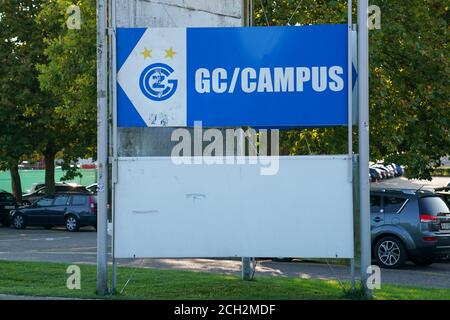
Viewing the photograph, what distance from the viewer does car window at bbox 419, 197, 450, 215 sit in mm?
16812

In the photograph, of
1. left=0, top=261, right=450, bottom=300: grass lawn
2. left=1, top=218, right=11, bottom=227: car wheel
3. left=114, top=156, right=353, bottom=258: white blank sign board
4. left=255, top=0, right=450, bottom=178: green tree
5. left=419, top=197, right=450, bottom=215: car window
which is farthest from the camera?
left=1, top=218, right=11, bottom=227: car wheel

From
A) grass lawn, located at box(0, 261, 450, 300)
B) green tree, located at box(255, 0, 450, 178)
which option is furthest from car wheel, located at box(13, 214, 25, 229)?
grass lawn, located at box(0, 261, 450, 300)

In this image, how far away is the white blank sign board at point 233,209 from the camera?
10266 millimetres

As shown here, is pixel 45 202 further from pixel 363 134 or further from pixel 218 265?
pixel 363 134

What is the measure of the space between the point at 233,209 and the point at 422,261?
849cm

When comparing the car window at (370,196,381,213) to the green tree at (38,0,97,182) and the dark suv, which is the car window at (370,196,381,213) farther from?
the green tree at (38,0,97,182)

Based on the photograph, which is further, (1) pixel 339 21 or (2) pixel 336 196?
(1) pixel 339 21

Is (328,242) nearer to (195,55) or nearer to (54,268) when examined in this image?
(195,55)

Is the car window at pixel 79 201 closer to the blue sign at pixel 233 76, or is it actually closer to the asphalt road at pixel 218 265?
the asphalt road at pixel 218 265

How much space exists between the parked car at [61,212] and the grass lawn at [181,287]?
49.3 feet

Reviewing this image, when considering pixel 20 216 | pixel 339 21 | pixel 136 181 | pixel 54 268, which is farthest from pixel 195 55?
pixel 20 216

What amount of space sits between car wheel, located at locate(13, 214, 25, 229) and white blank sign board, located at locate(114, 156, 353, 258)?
68.7 ft

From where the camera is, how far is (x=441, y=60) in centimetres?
1891
